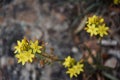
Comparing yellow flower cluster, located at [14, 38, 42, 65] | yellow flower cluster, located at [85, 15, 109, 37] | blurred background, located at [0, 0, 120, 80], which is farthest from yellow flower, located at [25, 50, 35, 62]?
blurred background, located at [0, 0, 120, 80]

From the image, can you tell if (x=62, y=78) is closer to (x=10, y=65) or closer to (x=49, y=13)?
(x=10, y=65)

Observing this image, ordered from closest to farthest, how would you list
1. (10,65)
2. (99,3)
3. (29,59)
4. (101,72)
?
1. (29,59)
2. (101,72)
3. (10,65)
4. (99,3)

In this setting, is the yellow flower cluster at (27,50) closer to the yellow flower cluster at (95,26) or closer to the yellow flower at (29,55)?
the yellow flower at (29,55)

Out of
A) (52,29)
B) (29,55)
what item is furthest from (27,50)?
(52,29)

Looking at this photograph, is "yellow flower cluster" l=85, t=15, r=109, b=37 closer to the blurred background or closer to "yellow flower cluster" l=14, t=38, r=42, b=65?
"yellow flower cluster" l=14, t=38, r=42, b=65

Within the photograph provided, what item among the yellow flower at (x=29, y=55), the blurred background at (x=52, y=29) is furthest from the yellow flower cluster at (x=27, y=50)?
the blurred background at (x=52, y=29)

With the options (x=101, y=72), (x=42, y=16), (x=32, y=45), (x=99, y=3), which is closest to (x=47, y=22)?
(x=42, y=16)

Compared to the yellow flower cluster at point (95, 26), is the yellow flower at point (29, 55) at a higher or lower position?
lower

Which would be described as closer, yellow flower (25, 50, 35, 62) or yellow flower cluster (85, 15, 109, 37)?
yellow flower (25, 50, 35, 62)
